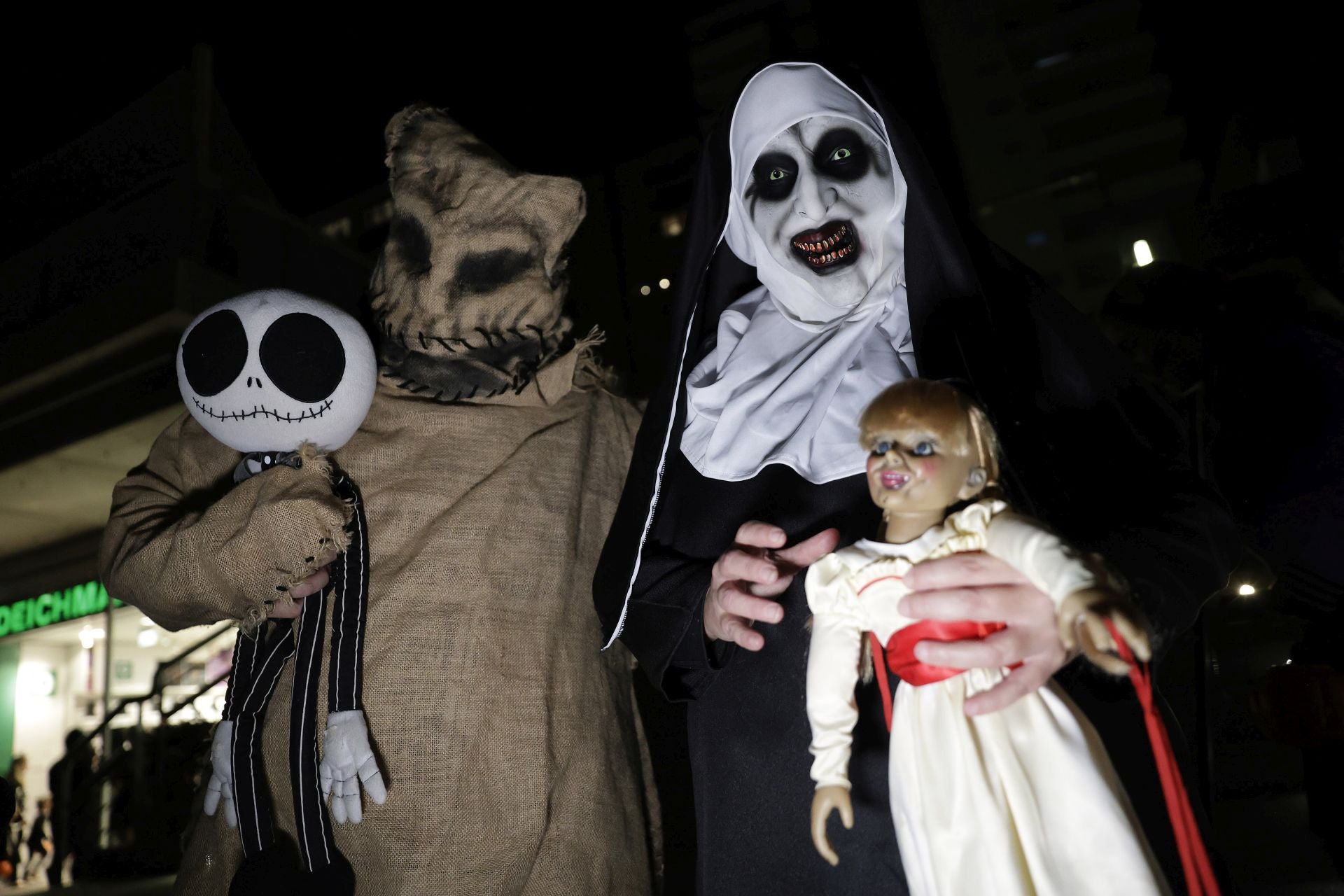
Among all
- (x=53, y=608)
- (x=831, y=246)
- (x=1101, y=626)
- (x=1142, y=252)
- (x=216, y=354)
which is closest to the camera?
(x=1101, y=626)

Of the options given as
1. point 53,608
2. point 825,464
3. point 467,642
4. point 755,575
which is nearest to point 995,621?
point 755,575

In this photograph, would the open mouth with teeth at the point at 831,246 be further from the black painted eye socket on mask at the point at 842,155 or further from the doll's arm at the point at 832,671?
the doll's arm at the point at 832,671

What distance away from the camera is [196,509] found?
1.95m

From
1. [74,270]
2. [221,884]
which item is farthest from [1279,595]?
[74,270]

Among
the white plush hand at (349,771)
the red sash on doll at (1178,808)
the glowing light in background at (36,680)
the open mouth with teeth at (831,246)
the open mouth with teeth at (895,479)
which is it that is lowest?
the red sash on doll at (1178,808)

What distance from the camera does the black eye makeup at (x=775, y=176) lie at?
1.57m

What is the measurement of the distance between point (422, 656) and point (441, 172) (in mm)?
1003

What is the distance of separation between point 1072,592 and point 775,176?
92 cm

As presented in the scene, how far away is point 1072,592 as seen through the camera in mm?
Answer: 881

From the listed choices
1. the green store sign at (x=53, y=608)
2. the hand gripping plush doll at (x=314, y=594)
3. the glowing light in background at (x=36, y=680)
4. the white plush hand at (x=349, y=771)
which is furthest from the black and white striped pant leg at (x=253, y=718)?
the glowing light in background at (x=36, y=680)

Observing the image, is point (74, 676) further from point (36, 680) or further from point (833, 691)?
point (833, 691)

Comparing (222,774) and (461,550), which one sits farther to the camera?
(461,550)

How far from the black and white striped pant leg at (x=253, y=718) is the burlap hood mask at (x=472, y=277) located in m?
0.55

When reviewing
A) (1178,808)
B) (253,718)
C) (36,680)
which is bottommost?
(1178,808)
